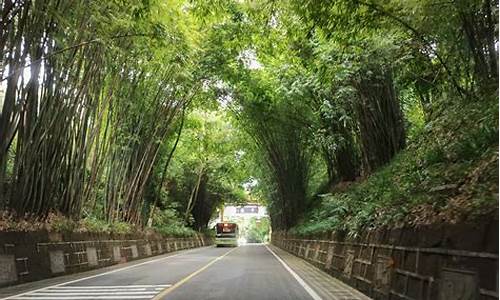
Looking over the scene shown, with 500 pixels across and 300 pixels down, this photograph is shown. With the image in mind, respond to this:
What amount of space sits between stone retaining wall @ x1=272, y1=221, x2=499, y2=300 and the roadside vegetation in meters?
0.25

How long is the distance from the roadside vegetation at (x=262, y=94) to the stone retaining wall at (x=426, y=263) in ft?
0.81

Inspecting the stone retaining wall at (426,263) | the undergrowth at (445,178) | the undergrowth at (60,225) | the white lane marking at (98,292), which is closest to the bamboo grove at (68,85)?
the undergrowth at (60,225)

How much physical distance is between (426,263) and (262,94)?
1443 cm

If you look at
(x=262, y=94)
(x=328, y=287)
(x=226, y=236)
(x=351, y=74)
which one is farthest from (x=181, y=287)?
(x=226, y=236)

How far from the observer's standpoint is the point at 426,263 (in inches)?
269

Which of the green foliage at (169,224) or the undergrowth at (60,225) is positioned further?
the green foliage at (169,224)

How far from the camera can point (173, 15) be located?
11.0 meters

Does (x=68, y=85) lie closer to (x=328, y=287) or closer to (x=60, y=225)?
(x=60, y=225)

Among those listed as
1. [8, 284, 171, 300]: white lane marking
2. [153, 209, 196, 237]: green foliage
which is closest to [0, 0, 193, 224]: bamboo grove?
[8, 284, 171, 300]: white lane marking

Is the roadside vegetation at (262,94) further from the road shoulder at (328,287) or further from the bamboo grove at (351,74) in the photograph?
the road shoulder at (328,287)

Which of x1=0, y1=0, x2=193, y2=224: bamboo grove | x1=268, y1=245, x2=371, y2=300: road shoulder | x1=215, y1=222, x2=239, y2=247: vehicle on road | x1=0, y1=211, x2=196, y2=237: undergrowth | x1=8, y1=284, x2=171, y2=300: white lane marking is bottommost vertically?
x1=8, y1=284, x2=171, y2=300: white lane marking

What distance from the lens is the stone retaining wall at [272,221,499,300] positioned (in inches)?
208

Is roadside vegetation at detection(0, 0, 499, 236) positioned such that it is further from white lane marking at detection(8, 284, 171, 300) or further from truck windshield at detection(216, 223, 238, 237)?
truck windshield at detection(216, 223, 238, 237)

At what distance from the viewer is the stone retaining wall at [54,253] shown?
432 inches
